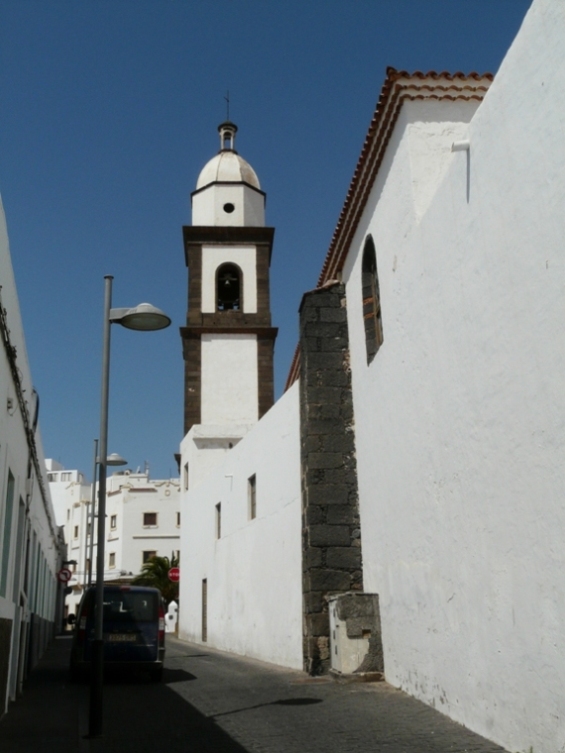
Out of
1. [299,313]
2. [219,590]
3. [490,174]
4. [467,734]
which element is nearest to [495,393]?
[490,174]

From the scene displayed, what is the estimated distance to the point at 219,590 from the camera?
21.0 m

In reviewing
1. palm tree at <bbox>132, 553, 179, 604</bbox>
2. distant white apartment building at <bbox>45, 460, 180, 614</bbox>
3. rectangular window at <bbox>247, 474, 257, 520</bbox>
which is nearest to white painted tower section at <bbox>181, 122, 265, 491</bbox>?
rectangular window at <bbox>247, 474, 257, 520</bbox>

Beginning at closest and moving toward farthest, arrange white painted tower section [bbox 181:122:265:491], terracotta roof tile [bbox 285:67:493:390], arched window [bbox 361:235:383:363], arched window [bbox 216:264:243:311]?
terracotta roof tile [bbox 285:67:493:390] < arched window [bbox 361:235:383:363] < white painted tower section [bbox 181:122:265:491] < arched window [bbox 216:264:243:311]

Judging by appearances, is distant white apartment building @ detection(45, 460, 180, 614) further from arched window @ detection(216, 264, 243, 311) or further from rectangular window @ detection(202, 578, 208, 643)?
rectangular window @ detection(202, 578, 208, 643)

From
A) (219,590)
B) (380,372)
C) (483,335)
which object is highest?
(380,372)

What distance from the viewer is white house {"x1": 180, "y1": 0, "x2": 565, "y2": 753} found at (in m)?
5.82

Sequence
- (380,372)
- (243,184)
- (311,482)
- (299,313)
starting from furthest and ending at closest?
(243,184)
(299,313)
(311,482)
(380,372)

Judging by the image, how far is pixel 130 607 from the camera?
13141 millimetres

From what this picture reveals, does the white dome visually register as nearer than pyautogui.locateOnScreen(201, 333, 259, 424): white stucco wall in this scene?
No

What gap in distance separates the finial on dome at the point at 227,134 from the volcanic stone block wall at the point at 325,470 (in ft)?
74.4

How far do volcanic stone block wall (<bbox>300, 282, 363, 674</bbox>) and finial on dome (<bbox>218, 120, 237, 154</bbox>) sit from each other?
22671 mm

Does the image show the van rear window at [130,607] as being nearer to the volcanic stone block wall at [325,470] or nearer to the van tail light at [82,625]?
the van tail light at [82,625]

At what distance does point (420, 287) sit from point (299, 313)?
182 inches

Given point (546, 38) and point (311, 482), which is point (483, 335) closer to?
point (546, 38)
